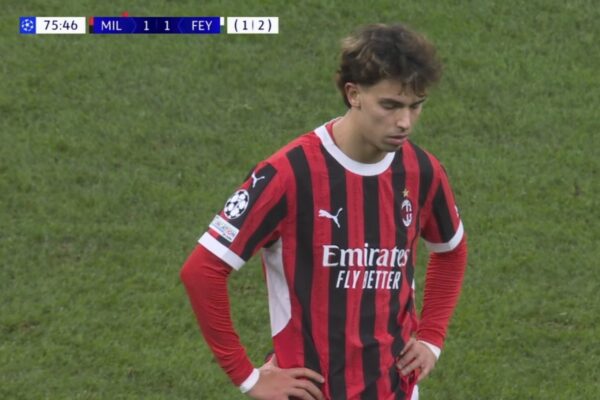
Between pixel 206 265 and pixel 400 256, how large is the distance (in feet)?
2.34

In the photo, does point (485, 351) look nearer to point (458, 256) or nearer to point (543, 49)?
point (458, 256)

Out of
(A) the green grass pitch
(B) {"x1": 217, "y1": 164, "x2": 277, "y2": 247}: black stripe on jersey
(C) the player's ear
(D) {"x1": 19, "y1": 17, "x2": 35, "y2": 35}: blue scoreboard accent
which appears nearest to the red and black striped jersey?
(B) {"x1": 217, "y1": 164, "x2": 277, "y2": 247}: black stripe on jersey

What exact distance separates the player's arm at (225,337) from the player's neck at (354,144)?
0.59 metres

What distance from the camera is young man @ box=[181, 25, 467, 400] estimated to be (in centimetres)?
487

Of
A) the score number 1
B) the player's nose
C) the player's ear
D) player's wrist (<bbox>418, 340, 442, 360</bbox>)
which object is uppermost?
the score number 1

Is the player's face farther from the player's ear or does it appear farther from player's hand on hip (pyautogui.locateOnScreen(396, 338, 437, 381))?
player's hand on hip (pyautogui.locateOnScreen(396, 338, 437, 381))

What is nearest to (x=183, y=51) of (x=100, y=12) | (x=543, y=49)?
(x=100, y=12)

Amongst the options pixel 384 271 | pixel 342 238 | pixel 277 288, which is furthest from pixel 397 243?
pixel 277 288

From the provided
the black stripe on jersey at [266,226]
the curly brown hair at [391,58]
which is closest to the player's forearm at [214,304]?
the black stripe on jersey at [266,226]

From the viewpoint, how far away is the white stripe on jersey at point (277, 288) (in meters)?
5.04

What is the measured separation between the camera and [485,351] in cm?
797

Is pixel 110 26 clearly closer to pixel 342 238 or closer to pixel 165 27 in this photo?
pixel 165 27

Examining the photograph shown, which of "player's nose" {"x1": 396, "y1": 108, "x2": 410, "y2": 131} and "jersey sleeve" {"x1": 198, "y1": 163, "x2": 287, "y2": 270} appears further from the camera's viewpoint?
"jersey sleeve" {"x1": 198, "y1": 163, "x2": 287, "y2": 270}

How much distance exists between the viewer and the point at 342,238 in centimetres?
501
